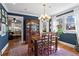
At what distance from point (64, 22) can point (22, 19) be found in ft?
3.45

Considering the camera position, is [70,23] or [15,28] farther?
[70,23]

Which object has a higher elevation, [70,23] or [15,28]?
[70,23]

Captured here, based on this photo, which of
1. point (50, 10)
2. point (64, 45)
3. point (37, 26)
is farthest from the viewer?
point (64, 45)

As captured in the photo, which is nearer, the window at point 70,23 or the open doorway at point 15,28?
the open doorway at point 15,28

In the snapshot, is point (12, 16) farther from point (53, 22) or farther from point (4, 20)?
point (53, 22)

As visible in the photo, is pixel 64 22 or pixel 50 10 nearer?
pixel 50 10

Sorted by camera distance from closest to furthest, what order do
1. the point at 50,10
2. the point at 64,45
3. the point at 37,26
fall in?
the point at 50,10
the point at 37,26
the point at 64,45

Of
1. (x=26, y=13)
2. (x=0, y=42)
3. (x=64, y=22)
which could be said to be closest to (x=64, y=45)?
(x=64, y=22)

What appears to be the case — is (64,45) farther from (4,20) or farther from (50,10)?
(4,20)

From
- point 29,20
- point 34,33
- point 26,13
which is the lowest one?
point 34,33

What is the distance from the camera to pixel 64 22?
7.95ft

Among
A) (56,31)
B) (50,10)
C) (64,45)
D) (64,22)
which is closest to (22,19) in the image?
(50,10)

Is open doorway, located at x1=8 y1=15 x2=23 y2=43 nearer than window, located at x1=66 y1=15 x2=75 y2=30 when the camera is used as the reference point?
Yes

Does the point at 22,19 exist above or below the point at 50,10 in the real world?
below
